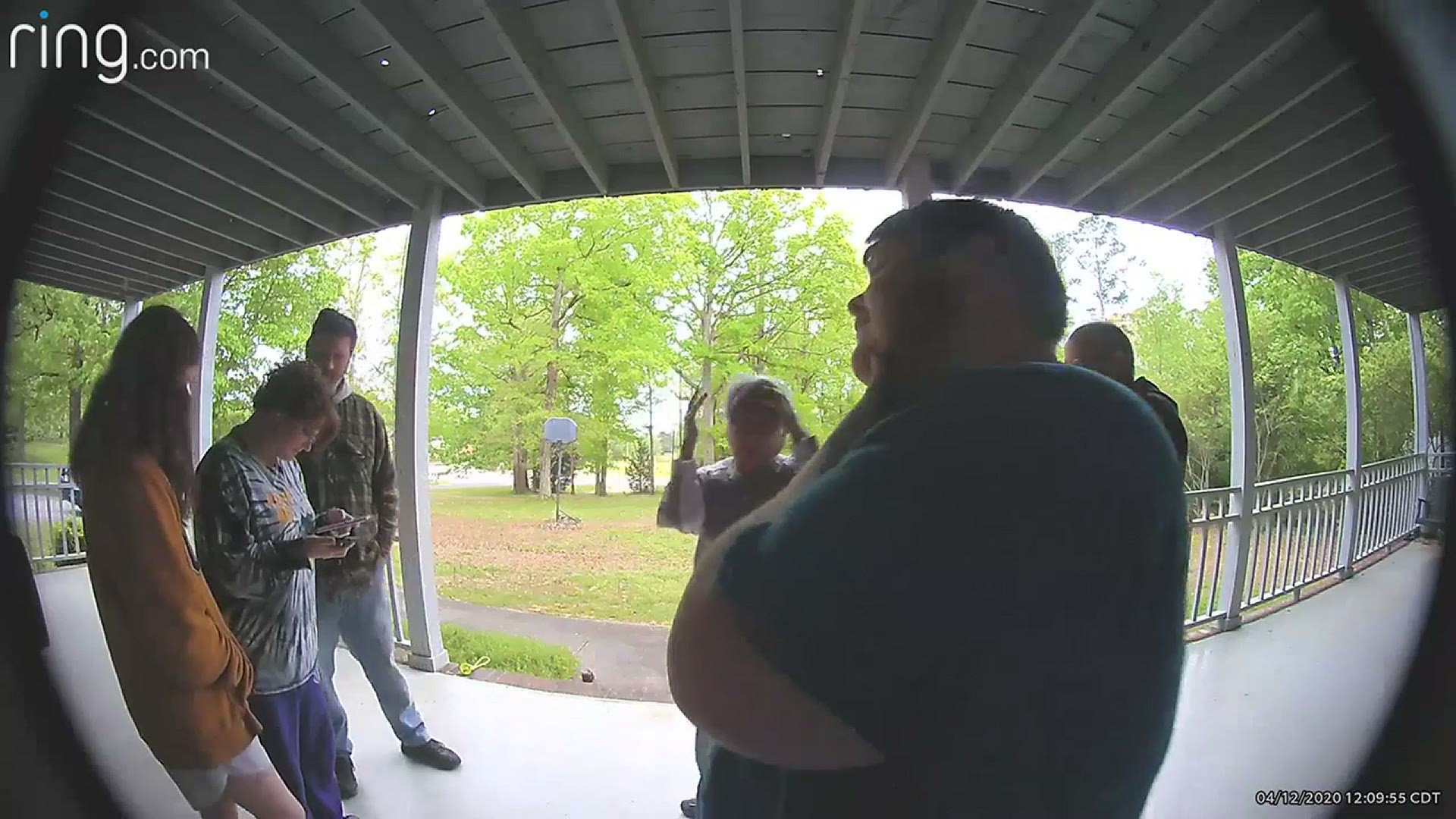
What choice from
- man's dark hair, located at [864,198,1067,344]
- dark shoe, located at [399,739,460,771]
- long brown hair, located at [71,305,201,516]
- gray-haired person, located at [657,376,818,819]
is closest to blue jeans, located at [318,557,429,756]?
dark shoe, located at [399,739,460,771]

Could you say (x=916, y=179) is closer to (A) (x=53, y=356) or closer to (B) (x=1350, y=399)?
(B) (x=1350, y=399)

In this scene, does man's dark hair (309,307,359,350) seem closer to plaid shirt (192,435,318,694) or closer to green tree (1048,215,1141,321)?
plaid shirt (192,435,318,694)

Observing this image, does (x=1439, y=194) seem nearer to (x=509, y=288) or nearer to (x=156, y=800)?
(x=509, y=288)

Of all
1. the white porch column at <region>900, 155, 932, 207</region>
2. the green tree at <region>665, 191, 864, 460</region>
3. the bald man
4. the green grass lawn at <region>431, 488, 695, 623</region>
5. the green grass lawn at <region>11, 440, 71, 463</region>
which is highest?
the white porch column at <region>900, 155, 932, 207</region>

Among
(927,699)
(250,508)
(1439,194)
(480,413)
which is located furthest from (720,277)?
(1439,194)

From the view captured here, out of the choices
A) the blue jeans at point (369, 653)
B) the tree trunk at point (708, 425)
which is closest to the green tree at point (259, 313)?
the blue jeans at point (369, 653)
